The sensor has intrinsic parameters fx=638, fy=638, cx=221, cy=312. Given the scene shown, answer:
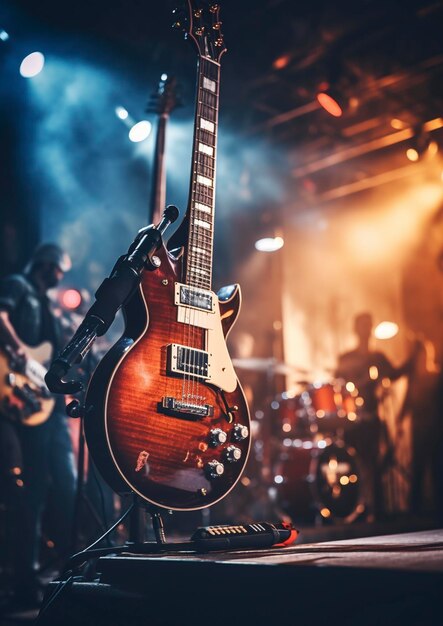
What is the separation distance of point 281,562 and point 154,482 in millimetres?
892

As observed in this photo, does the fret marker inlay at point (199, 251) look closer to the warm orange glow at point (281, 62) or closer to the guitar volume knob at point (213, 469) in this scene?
the guitar volume knob at point (213, 469)

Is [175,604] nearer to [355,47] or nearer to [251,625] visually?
[251,625]

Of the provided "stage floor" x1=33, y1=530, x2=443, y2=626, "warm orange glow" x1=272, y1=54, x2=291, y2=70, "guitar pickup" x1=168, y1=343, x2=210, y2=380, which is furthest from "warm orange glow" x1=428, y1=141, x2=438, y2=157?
"stage floor" x1=33, y1=530, x2=443, y2=626

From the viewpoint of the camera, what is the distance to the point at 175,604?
174 cm

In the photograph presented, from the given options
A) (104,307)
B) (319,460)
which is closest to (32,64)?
(104,307)

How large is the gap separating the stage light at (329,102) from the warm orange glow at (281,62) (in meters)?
0.54

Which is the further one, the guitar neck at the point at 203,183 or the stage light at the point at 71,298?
the stage light at the point at 71,298

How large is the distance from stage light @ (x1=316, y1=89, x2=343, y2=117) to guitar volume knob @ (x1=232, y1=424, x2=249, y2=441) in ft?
19.2

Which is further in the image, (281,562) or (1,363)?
(1,363)

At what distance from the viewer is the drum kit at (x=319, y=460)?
7098 mm

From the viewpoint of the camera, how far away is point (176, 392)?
2.49 m

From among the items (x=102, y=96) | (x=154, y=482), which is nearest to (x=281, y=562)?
(x=154, y=482)

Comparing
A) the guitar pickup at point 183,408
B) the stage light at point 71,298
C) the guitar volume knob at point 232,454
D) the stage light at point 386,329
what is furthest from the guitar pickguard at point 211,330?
the stage light at point 386,329

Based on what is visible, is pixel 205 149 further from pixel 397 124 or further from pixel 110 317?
pixel 397 124
